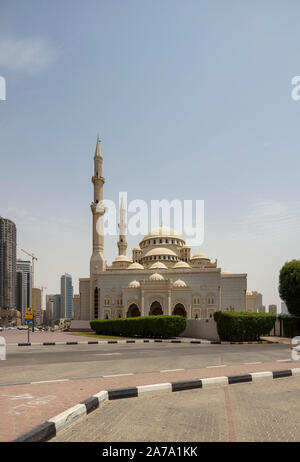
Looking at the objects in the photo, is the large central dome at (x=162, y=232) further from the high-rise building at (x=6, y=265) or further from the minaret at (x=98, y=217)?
the high-rise building at (x=6, y=265)

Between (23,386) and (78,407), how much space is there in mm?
3300

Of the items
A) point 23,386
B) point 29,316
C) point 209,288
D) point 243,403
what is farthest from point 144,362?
point 209,288

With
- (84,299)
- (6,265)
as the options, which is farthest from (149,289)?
(6,265)

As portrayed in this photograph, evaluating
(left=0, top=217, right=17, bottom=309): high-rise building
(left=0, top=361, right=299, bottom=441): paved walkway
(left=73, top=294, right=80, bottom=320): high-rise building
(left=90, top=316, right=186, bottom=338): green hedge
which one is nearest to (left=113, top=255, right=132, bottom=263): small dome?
(left=73, top=294, right=80, bottom=320): high-rise building

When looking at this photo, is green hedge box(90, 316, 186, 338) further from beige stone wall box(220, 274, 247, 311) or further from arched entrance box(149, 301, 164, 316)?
beige stone wall box(220, 274, 247, 311)

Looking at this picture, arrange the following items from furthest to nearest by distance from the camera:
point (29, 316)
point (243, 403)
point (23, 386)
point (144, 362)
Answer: point (29, 316)
point (144, 362)
point (23, 386)
point (243, 403)

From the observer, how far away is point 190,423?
19.5 ft

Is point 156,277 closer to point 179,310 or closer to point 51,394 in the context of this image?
point 179,310

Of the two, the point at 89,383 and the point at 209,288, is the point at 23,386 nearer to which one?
the point at 89,383

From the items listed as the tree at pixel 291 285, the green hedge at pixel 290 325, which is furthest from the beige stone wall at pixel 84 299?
the green hedge at pixel 290 325

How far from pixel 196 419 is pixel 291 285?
30.6 meters

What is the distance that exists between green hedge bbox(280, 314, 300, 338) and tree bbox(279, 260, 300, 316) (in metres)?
2.09

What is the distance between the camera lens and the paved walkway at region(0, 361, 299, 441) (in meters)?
5.80
